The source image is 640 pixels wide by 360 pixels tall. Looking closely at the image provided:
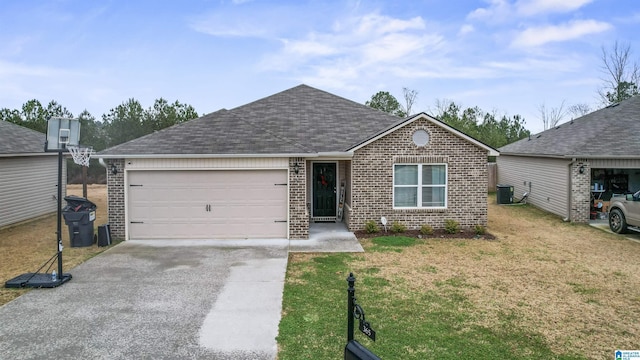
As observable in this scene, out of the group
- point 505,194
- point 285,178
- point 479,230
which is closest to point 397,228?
point 479,230

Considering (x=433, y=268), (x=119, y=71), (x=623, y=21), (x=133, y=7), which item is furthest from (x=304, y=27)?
(x=623, y=21)

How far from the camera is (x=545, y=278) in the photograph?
836 centimetres

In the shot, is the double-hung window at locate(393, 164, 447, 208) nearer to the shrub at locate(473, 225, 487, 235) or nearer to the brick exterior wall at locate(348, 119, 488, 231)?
the brick exterior wall at locate(348, 119, 488, 231)

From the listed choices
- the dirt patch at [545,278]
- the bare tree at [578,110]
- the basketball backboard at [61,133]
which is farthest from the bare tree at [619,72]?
the basketball backboard at [61,133]

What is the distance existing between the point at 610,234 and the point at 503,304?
8257 millimetres

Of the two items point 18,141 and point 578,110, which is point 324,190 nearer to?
point 18,141

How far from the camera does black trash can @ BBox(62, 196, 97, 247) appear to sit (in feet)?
35.8

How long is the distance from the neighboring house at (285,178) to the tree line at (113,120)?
19807 millimetres

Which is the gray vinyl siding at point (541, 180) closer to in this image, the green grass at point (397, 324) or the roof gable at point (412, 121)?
the roof gable at point (412, 121)

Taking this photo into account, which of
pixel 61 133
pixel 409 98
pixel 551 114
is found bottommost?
pixel 61 133

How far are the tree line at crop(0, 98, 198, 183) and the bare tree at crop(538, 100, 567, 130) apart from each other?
126 ft

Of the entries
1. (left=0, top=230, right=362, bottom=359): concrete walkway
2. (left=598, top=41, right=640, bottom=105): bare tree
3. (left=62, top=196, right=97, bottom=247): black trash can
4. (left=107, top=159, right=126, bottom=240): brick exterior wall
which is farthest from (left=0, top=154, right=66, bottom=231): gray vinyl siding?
(left=598, top=41, right=640, bottom=105): bare tree

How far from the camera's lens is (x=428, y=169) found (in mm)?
12898

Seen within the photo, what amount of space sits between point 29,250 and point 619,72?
4406cm
